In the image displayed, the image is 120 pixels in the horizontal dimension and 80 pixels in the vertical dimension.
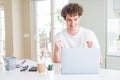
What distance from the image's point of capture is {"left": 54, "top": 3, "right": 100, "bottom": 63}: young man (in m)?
2.02

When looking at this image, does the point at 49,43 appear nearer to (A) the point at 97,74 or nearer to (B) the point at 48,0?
(B) the point at 48,0

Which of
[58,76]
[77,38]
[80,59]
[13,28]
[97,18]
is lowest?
[58,76]

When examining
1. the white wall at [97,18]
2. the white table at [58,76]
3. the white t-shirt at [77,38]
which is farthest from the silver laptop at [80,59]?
the white wall at [97,18]

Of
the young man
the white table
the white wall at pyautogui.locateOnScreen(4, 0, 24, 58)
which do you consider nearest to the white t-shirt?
the young man

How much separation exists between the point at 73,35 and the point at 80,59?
1.79ft

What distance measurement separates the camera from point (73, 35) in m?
2.17

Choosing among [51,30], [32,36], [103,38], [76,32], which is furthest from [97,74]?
[32,36]

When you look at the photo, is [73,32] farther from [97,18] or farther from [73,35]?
[97,18]

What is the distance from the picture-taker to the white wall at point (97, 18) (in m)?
3.38

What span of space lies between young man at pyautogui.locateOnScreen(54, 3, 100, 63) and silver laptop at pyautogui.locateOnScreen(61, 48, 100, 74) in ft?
1.10

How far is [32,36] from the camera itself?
18.5 feet

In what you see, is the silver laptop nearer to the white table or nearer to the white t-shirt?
the white table

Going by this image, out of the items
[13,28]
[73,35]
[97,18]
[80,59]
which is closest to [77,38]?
[73,35]

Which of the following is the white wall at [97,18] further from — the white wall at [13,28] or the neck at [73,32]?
the white wall at [13,28]
